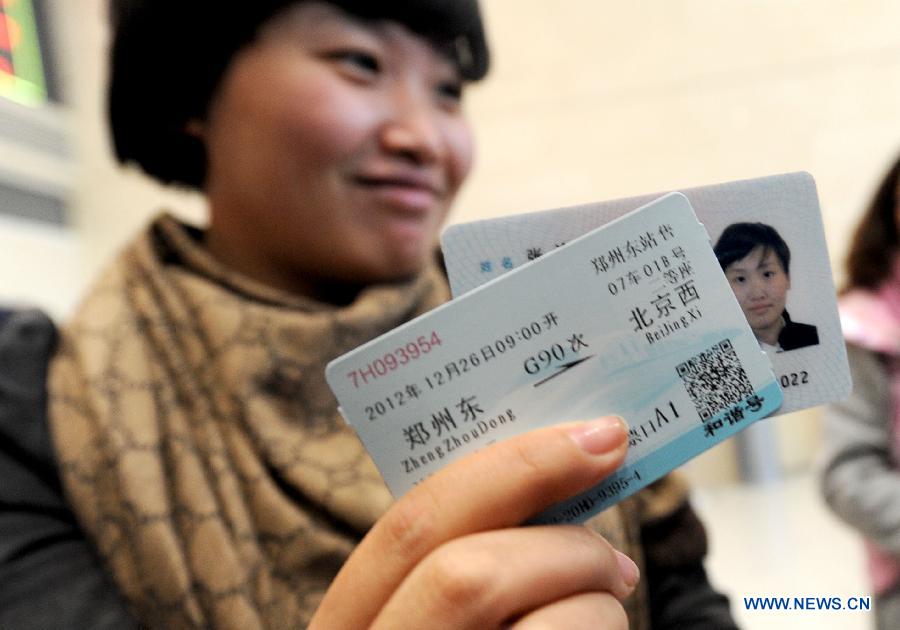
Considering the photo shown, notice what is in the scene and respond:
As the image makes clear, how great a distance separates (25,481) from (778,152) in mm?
479

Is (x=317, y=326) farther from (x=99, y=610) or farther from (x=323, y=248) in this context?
(x=99, y=610)

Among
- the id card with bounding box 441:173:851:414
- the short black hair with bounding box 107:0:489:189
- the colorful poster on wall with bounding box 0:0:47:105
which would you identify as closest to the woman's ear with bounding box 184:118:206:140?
the short black hair with bounding box 107:0:489:189

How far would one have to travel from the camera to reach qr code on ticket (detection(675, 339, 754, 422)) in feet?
0.66

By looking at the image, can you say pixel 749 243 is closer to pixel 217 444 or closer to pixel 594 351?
pixel 594 351

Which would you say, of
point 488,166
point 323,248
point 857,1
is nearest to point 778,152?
point 857,1

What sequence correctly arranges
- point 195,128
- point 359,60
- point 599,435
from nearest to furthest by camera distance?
point 599,435 → point 359,60 → point 195,128

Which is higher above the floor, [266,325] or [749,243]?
[749,243]

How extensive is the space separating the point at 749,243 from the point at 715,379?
4 cm

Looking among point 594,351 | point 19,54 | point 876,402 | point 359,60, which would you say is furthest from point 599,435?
point 19,54

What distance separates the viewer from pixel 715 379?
0.20m

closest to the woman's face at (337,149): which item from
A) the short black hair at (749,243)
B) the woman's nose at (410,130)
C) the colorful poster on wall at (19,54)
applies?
the woman's nose at (410,130)

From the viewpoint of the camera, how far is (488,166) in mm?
684

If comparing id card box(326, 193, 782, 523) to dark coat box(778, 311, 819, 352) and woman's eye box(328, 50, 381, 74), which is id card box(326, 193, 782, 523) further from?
woman's eye box(328, 50, 381, 74)

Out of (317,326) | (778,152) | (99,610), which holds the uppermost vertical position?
(778,152)
